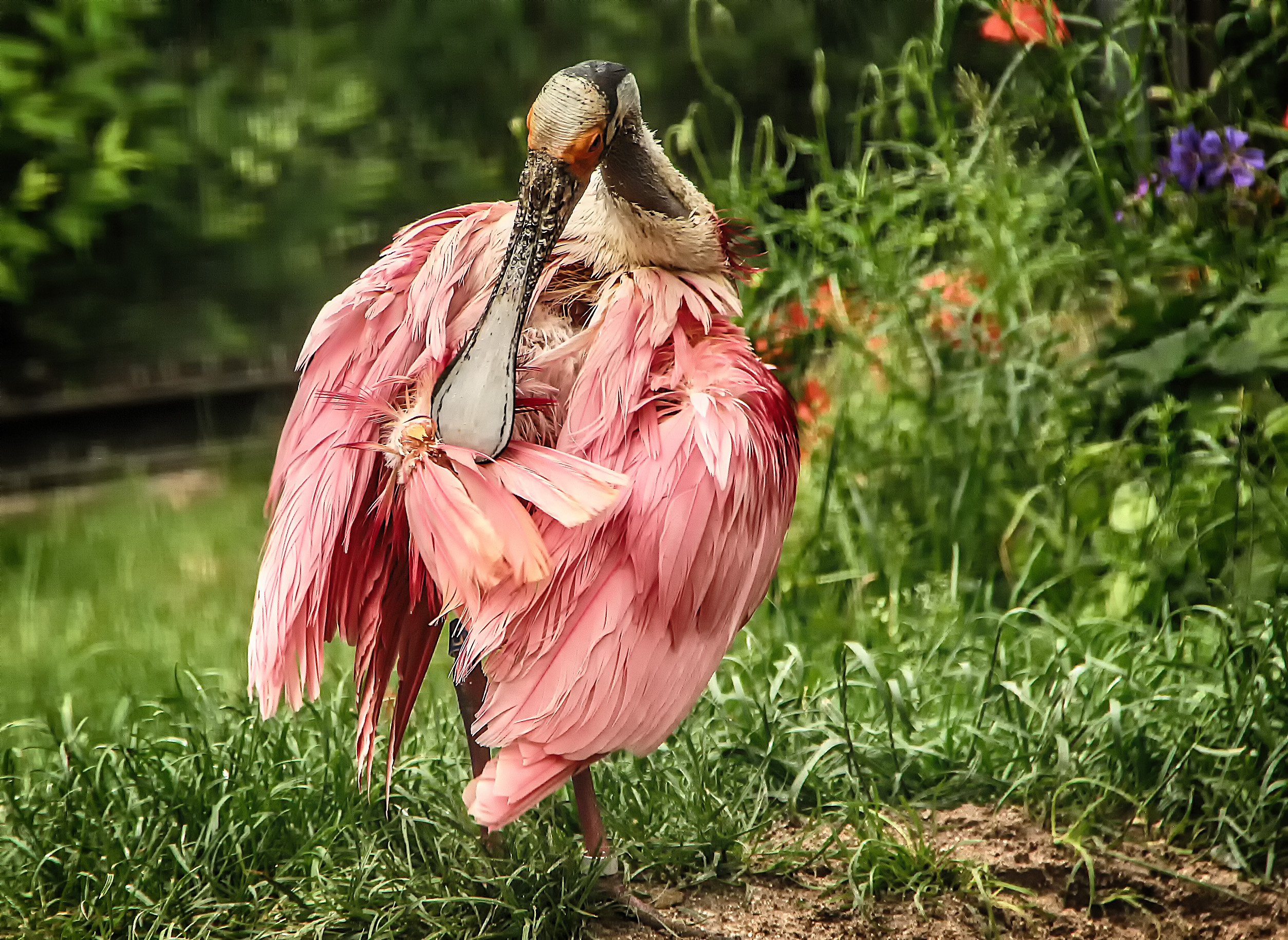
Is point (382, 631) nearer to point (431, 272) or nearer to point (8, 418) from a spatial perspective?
point (431, 272)

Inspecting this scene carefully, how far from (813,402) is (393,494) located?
195 cm

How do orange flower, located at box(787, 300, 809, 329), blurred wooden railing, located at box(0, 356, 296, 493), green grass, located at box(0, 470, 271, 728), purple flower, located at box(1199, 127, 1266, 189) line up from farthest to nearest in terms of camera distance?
blurred wooden railing, located at box(0, 356, 296, 493) → orange flower, located at box(787, 300, 809, 329) → green grass, located at box(0, 470, 271, 728) → purple flower, located at box(1199, 127, 1266, 189)

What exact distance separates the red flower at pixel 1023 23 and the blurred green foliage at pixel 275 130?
1.55m

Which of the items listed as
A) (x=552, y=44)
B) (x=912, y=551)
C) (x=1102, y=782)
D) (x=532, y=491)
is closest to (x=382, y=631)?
(x=532, y=491)

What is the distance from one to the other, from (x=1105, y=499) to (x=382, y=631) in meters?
1.78

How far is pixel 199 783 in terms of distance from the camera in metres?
2.49

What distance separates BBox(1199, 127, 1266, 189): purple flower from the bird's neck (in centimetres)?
155

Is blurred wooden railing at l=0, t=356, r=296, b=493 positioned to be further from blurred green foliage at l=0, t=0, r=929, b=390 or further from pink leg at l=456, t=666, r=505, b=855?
pink leg at l=456, t=666, r=505, b=855

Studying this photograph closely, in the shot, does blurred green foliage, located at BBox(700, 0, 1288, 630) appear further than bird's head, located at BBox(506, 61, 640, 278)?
Yes

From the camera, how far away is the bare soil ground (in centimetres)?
224

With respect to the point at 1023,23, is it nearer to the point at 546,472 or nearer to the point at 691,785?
the point at 691,785

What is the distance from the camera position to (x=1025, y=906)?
2299 millimetres

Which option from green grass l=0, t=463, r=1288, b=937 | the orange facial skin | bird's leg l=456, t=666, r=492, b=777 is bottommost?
green grass l=0, t=463, r=1288, b=937

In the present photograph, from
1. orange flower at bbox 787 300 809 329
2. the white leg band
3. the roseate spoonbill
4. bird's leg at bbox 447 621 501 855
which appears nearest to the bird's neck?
the roseate spoonbill
